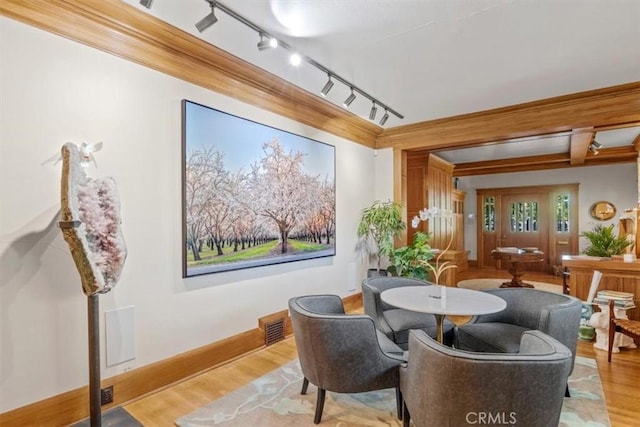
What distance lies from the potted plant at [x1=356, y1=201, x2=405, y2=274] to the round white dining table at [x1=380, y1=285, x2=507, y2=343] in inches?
80.6

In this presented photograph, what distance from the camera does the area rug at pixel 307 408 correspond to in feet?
7.47

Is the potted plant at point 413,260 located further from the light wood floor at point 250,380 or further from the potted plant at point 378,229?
the light wood floor at point 250,380

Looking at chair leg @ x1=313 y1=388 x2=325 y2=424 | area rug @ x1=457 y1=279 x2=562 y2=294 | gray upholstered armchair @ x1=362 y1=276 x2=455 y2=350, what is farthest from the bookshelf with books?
chair leg @ x1=313 y1=388 x2=325 y2=424

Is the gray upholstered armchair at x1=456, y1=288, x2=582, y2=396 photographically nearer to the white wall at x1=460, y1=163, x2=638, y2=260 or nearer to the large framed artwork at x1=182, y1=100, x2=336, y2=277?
the large framed artwork at x1=182, y1=100, x2=336, y2=277

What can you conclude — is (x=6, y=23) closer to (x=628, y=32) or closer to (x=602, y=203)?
(x=628, y=32)

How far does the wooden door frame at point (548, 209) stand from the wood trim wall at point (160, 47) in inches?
281

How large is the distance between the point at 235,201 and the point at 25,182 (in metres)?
1.57

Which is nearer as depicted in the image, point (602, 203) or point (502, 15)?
point (502, 15)

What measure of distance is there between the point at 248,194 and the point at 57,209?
1.59 metres

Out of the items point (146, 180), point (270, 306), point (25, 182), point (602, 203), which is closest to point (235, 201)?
point (146, 180)

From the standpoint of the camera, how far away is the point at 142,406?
8.16ft

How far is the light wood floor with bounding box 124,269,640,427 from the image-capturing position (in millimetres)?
2389

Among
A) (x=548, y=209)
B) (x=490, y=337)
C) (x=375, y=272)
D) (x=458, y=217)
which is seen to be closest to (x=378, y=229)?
(x=375, y=272)

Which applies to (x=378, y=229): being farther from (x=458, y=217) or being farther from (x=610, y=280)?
(x=458, y=217)
